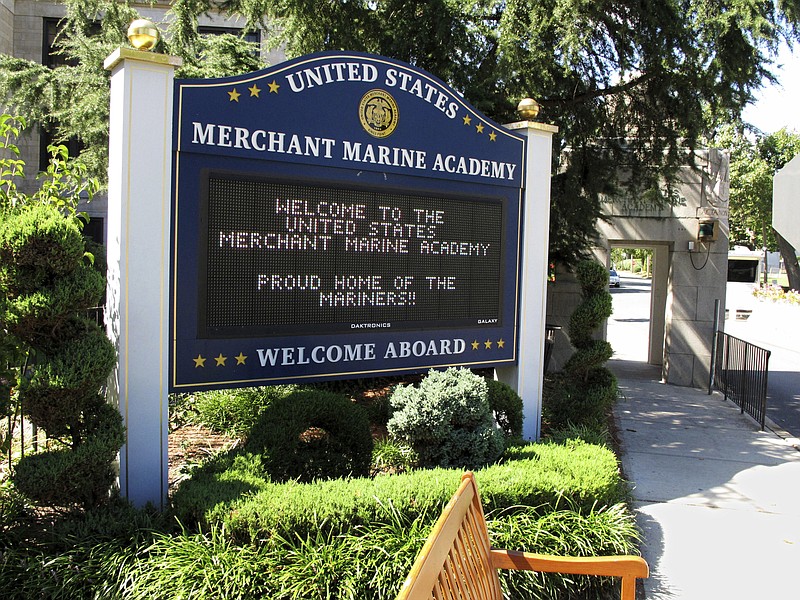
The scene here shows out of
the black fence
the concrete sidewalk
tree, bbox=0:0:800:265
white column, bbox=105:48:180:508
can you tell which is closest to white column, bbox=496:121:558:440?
the concrete sidewalk

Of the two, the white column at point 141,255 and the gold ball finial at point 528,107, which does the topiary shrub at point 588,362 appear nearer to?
the gold ball finial at point 528,107

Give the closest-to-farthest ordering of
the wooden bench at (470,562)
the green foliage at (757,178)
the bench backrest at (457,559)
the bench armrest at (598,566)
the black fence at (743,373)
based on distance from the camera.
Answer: the bench backrest at (457,559) → the wooden bench at (470,562) → the bench armrest at (598,566) → the black fence at (743,373) → the green foliage at (757,178)

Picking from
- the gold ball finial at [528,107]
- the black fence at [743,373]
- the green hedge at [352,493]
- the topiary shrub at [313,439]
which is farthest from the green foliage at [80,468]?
the black fence at [743,373]

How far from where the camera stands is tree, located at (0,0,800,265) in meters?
8.21

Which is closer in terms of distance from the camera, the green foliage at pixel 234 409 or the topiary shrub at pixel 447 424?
the topiary shrub at pixel 447 424

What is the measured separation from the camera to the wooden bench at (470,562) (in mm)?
2248

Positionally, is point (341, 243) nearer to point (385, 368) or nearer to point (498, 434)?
point (385, 368)

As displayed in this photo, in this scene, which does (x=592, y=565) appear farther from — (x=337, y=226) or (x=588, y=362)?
(x=588, y=362)

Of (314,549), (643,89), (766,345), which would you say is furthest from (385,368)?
(766,345)

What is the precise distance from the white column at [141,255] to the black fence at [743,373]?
758 centimetres

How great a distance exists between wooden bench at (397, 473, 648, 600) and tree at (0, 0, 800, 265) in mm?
6362

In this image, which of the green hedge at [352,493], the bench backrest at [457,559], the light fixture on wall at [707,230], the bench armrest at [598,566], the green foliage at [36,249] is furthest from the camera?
the light fixture on wall at [707,230]

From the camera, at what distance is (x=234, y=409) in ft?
23.7

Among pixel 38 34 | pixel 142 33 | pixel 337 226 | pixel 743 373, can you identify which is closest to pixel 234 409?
pixel 337 226
